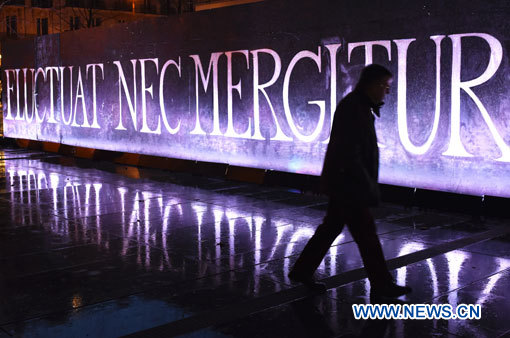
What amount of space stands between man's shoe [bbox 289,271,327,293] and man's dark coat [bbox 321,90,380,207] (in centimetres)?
94

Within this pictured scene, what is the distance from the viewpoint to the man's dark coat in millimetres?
5082

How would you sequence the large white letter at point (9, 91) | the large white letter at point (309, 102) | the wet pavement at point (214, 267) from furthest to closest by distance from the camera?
the large white letter at point (9, 91) → the large white letter at point (309, 102) → the wet pavement at point (214, 267)

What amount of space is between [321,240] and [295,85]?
688 centimetres

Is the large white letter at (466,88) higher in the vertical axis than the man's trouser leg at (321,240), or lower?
higher

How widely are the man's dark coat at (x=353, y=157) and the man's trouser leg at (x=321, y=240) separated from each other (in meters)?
0.26

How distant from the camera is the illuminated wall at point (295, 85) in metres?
9.39

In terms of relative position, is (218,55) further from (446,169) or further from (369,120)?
(369,120)

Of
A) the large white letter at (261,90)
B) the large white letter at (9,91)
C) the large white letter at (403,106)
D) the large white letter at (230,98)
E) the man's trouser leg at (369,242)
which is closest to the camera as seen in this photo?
the man's trouser leg at (369,242)

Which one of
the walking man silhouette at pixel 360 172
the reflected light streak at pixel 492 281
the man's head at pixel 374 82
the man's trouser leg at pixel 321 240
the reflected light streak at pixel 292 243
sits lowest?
the reflected light streak at pixel 492 281

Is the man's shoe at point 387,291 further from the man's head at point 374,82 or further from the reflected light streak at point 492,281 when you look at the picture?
the man's head at point 374,82

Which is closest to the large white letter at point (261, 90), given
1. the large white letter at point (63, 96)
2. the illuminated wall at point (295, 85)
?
the illuminated wall at point (295, 85)

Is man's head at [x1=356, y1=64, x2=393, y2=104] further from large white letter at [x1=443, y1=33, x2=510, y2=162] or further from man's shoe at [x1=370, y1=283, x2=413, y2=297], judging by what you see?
large white letter at [x1=443, y1=33, x2=510, y2=162]

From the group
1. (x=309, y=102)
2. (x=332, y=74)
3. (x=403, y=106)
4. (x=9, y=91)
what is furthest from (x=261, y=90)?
(x=9, y=91)

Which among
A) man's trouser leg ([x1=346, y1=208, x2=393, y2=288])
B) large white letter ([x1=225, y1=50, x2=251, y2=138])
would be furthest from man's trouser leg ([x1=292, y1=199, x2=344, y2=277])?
large white letter ([x1=225, y1=50, x2=251, y2=138])
